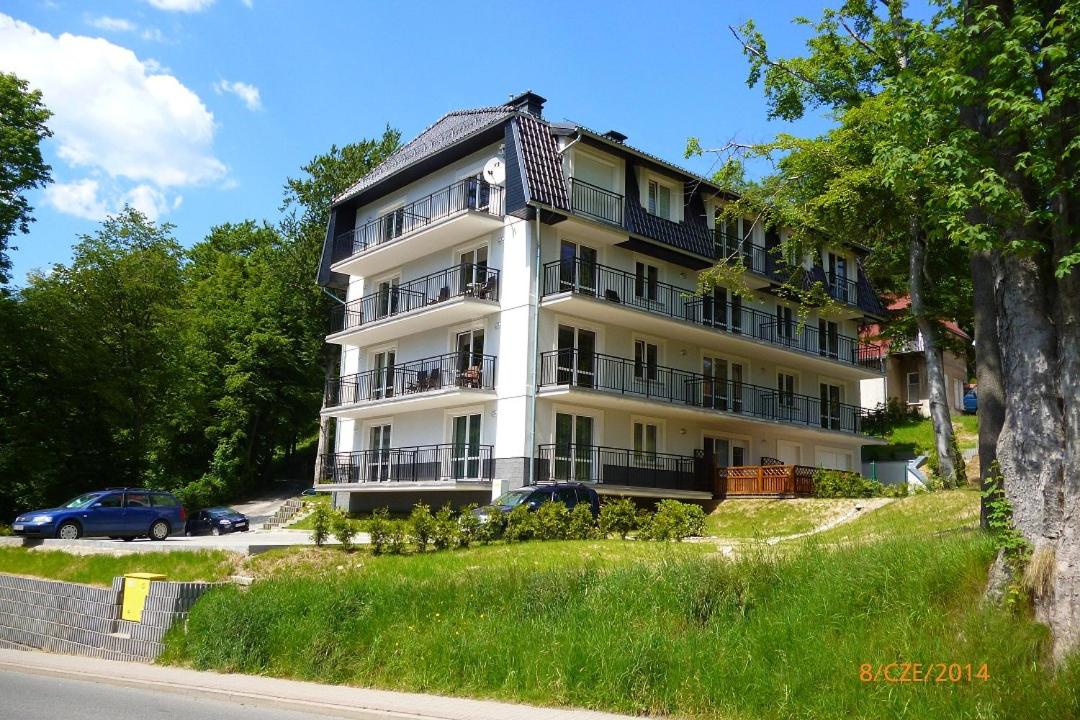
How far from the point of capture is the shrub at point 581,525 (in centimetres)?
1869

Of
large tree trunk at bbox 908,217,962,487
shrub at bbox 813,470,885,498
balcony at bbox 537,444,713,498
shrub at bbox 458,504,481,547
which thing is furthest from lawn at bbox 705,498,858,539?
shrub at bbox 458,504,481,547

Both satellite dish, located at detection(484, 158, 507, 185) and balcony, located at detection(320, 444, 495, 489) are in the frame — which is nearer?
balcony, located at detection(320, 444, 495, 489)

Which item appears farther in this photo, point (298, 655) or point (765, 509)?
point (765, 509)

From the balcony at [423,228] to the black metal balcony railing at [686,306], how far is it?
3.04m

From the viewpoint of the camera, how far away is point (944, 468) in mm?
27281

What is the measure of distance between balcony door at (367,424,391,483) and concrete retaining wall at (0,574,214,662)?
18028 millimetres

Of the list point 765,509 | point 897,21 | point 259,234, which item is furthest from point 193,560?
point 259,234

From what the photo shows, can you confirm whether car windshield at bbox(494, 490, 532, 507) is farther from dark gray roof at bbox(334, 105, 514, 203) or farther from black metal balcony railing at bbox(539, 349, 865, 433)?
dark gray roof at bbox(334, 105, 514, 203)

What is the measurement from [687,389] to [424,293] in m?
10.2

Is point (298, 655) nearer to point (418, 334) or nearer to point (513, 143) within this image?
point (513, 143)

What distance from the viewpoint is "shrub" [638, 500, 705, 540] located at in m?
19.2

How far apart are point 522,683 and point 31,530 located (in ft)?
66.7

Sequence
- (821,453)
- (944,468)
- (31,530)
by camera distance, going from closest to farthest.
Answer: (31,530), (944,468), (821,453)

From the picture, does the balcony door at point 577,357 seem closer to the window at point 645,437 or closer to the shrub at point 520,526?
the window at point 645,437
